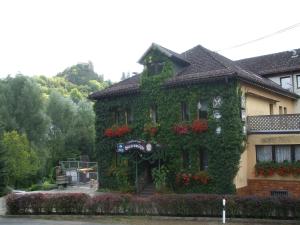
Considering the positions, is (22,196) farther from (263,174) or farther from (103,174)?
(263,174)

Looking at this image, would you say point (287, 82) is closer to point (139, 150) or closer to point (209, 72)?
point (209, 72)

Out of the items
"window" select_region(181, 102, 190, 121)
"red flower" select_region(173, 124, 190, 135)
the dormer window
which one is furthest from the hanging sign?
the dormer window

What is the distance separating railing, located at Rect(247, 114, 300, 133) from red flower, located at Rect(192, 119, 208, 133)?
283cm

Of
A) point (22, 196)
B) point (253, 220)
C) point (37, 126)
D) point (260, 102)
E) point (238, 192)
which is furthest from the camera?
point (37, 126)

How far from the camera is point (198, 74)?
87.6ft

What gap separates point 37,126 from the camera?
1925 inches

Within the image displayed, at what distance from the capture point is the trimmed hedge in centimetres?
1772

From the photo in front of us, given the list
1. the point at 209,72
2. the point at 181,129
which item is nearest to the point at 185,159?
the point at 181,129

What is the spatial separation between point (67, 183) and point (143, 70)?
1305 cm

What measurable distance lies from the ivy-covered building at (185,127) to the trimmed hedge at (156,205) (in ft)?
21.4

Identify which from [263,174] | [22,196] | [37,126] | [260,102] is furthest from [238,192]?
[37,126]

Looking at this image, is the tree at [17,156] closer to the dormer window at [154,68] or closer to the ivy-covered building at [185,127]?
the ivy-covered building at [185,127]

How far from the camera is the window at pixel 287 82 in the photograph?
116 feet

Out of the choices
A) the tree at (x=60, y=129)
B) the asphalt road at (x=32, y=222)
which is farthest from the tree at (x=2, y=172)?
the tree at (x=60, y=129)
